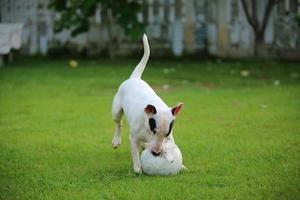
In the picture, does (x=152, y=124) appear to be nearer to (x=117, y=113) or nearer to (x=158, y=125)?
(x=158, y=125)

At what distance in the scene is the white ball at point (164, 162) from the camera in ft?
20.2

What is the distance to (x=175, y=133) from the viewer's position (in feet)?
28.0

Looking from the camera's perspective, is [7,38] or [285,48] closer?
[7,38]

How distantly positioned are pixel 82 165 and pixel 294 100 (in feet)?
16.9

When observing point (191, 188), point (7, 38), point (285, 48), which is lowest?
point (285, 48)

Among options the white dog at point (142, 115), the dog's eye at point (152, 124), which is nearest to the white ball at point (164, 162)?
the white dog at point (142, 115)

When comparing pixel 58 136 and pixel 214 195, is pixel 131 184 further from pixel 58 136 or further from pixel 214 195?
pixel 58 136

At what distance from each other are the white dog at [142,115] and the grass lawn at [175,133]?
32 cm

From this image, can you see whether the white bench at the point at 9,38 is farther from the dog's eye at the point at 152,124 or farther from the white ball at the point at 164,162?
the dog's eye at the point at 152,124

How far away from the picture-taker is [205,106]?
10594 mm

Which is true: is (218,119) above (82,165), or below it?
below

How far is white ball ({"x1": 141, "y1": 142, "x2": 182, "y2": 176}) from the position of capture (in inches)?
243

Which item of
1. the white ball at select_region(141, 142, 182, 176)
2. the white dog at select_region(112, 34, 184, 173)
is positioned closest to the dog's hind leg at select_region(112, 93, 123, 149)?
the white dog at select_region(112, 34, 184, 173)

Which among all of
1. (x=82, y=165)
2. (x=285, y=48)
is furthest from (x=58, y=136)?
(x=285, y=48)
